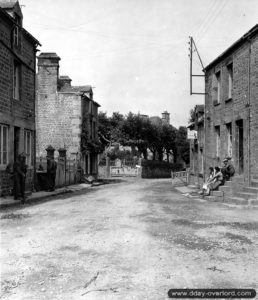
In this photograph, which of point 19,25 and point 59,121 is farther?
point 59,121

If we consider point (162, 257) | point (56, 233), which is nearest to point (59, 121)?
point (56, 233)

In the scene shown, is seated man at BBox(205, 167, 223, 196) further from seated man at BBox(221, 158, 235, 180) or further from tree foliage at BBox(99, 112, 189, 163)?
tree foliage at BBox(99, 112, 189, 163)

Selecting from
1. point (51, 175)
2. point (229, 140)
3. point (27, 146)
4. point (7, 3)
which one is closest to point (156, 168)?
point (51, 175)

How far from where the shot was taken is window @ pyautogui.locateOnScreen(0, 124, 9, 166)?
50.0 ft

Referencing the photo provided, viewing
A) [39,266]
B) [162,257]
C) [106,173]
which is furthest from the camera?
[106,173]

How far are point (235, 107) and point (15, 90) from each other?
923 centimetres

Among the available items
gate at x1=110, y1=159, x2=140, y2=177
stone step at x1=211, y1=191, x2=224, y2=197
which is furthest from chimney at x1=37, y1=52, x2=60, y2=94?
gate at x1=110, y1=159, x2=140, y2=177

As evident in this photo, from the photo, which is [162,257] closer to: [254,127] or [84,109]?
[254,127]

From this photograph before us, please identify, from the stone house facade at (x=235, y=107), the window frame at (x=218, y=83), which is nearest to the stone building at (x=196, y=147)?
the stone house facade at (x=235, y=107)

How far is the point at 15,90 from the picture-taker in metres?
17.2

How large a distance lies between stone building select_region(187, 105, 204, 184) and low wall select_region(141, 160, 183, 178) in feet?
66.5

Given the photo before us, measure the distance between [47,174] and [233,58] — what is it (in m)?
10.1

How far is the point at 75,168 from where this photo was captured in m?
28.3

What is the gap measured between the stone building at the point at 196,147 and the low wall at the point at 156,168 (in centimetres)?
2028
